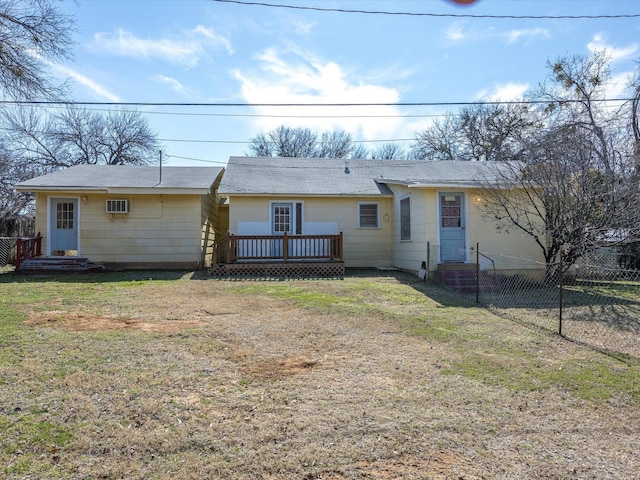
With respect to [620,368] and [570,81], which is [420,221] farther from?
[570,81]

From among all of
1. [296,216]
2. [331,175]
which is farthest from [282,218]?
[331,175]

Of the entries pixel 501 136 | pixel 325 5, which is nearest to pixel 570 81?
pixel 501 136

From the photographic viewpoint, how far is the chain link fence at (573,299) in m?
5.68

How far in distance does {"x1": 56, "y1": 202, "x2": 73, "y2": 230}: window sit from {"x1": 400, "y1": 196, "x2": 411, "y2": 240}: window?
10.3m

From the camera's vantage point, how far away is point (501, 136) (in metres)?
24.1

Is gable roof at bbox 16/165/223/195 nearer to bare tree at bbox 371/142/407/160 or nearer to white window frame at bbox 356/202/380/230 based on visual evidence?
white window frame at bbox 356/202/380/230

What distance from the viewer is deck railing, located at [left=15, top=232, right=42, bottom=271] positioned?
1166 centimetres

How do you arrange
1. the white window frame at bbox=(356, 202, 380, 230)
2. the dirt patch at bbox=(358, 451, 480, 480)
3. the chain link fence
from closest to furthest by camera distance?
the dirt patch at bbox=(358, 451, 480, 480) < the chain link fence < the white window frame at bbox=(356, 202, 380, 230)

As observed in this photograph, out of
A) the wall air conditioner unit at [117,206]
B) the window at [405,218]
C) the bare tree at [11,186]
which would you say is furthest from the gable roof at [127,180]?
the bare tree at [11,186]

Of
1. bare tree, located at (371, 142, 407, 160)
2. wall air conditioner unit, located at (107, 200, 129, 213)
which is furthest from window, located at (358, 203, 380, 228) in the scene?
bare tree, located at (371, 142, 407, 160)

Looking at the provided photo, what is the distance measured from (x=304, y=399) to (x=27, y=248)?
40.4 feet

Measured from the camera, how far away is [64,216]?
12.8 m

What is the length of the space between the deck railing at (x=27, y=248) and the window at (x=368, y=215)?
9.89m

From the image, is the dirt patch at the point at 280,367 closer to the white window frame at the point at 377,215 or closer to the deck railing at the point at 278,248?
the deck railing at the point at 278,248
